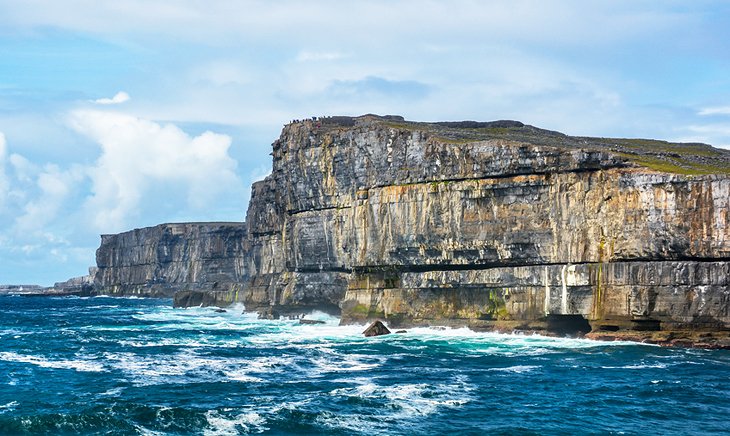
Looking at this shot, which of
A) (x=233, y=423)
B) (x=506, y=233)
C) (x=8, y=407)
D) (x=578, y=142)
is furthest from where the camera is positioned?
(x=578, y=142)

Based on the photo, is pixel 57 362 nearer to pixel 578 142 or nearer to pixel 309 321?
pixel 309 321

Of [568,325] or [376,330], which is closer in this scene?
[568,325]

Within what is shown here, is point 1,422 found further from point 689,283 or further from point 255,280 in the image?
point 255,280

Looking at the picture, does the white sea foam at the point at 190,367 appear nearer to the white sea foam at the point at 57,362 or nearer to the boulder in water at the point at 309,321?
the white sea foam at the point at 57,362

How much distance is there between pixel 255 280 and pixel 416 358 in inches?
2862

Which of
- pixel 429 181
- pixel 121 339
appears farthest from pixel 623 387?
pixel 121 339

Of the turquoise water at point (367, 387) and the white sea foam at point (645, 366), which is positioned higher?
the white sea foam at point (645, 366)

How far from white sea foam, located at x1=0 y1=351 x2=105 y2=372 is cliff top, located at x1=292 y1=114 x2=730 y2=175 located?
38140 millimetres

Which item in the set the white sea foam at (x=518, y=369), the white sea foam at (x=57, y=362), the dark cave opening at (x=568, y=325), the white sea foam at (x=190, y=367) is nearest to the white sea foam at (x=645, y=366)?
the white sea foam at (x=518, y=369)

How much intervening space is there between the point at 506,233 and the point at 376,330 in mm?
14038

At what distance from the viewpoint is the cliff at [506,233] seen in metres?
64.5

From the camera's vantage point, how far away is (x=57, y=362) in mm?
63500

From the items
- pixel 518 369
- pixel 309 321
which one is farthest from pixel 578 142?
pixel 518 369

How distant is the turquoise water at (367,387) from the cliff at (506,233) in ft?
11.9
